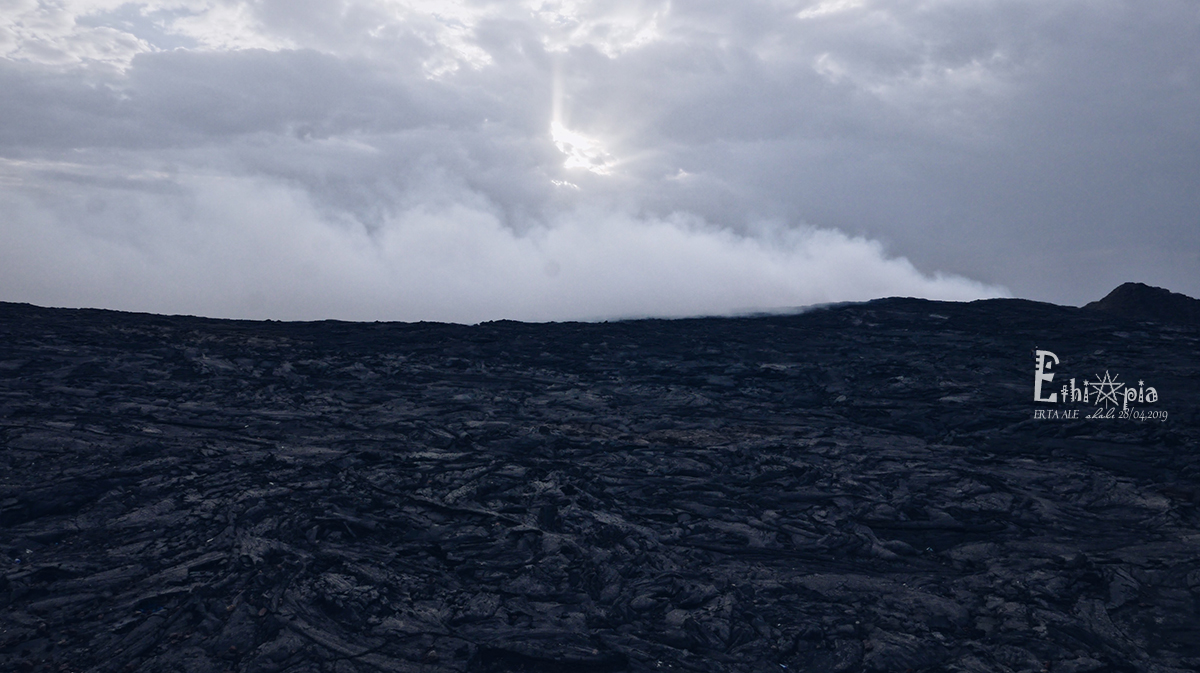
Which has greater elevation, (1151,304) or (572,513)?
(1151,304)

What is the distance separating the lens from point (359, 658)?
9.45m

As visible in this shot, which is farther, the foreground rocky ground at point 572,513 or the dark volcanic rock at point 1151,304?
the dark volcanic rock at point 1151,304

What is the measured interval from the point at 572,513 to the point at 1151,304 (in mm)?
41334

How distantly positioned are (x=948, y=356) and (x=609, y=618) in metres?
21.8

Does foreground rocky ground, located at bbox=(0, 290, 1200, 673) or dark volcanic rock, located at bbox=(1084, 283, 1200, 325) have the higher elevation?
dark volcanic rock, located at bbox=(1084, 283, 1200, 325)

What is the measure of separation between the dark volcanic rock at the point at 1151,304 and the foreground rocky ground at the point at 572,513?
1534 cm

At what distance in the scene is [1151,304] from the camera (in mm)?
39844

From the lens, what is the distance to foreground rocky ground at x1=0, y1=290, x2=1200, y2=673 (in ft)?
32.8

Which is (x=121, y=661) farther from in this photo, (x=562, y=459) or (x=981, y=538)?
(x=981, y=538)

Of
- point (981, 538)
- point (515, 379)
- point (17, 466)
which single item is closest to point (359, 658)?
point (17, 466)

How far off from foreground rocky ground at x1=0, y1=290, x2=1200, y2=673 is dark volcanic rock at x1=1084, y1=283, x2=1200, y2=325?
15.3 meters

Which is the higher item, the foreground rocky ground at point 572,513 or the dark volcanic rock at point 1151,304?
the dark volcanic rock at point 1151,304

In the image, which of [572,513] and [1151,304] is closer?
[572,513]

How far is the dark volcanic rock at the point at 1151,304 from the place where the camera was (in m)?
38.8
